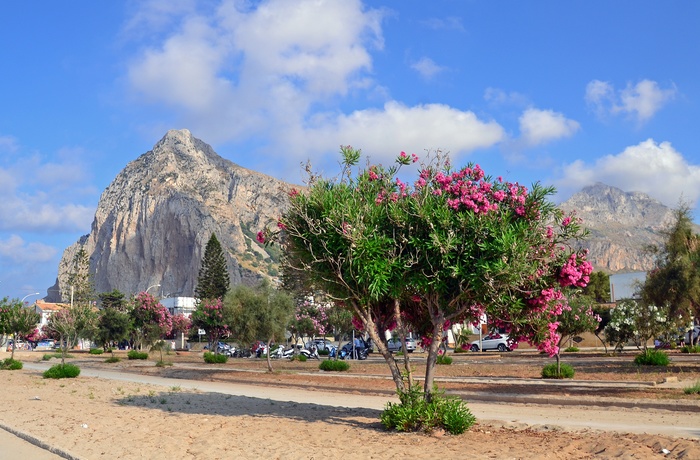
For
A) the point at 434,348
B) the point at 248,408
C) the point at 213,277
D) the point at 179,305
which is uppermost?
the point at 213,277

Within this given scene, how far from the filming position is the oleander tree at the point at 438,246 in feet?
38.7

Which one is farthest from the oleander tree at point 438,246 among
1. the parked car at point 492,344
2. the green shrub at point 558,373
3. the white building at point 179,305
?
the white building at point 179,305

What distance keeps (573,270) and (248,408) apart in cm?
962

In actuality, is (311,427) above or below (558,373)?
above

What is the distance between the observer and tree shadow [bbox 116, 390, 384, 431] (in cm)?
1505

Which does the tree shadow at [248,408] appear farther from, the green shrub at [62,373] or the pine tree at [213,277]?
the pine tree at [213,277]

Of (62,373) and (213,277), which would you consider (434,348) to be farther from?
(213,277)

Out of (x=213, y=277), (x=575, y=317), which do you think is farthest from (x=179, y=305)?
(x=575, y=317)

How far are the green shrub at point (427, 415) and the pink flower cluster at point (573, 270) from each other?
9.95 feet

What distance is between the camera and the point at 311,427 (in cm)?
1367

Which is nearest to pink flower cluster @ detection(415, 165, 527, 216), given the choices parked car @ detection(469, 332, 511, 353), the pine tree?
parked car @ detection(469, 332, 511, 353)

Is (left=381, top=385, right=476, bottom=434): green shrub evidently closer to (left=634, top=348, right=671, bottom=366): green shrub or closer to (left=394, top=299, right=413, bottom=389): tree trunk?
(left=394, top=299, right=413, bottom=389): tree trunk

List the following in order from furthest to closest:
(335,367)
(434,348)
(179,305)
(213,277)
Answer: (179,305), (213,277), (335,367), (434,348)

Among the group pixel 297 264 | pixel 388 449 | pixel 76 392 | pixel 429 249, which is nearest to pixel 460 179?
pixel 429 249
